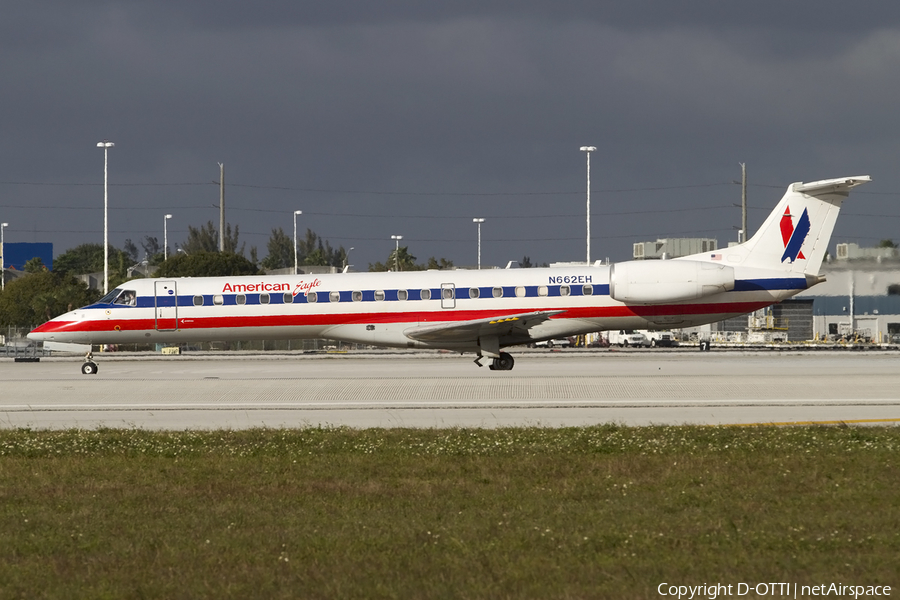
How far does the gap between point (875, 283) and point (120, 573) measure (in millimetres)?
48716

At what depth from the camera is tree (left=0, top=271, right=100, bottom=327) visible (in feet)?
227

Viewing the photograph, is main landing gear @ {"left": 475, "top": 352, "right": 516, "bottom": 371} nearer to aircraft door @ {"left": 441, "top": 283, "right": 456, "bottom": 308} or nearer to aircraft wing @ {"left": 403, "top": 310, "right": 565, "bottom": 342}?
aircraft wing @ {"left": 403, "top": 310, "right": 565, "bottom": 342}

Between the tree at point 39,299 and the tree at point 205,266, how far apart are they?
6.93 metres

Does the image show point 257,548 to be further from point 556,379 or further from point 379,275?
point 379,275

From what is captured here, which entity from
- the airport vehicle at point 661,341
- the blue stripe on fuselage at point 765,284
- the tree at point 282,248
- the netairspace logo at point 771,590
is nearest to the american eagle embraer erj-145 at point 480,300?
the blue stripe on fuselage at point 765,284

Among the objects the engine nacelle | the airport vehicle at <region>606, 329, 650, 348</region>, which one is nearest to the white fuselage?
the engine nacelle

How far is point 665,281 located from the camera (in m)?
30.3

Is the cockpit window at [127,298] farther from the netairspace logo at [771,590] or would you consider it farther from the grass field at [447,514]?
the netairspace logo at [771,590]

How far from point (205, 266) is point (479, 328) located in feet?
179

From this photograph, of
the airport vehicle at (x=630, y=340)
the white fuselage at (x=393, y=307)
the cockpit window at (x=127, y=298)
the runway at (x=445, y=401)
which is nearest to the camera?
the runway at (x=445, y=401)

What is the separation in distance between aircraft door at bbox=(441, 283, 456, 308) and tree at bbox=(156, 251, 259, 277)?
165 feet

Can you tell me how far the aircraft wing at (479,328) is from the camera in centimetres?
2930

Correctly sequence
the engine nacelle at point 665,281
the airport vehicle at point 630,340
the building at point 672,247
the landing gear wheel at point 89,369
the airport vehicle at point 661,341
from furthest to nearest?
the building at point 672,247 < the airport vehicle at point 630,340 < the airport vehicle at point 661,341 < the engine nacelle at point 665,281 < the landing gear wheel at point 89,369

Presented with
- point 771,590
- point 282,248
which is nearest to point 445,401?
point 771,590
